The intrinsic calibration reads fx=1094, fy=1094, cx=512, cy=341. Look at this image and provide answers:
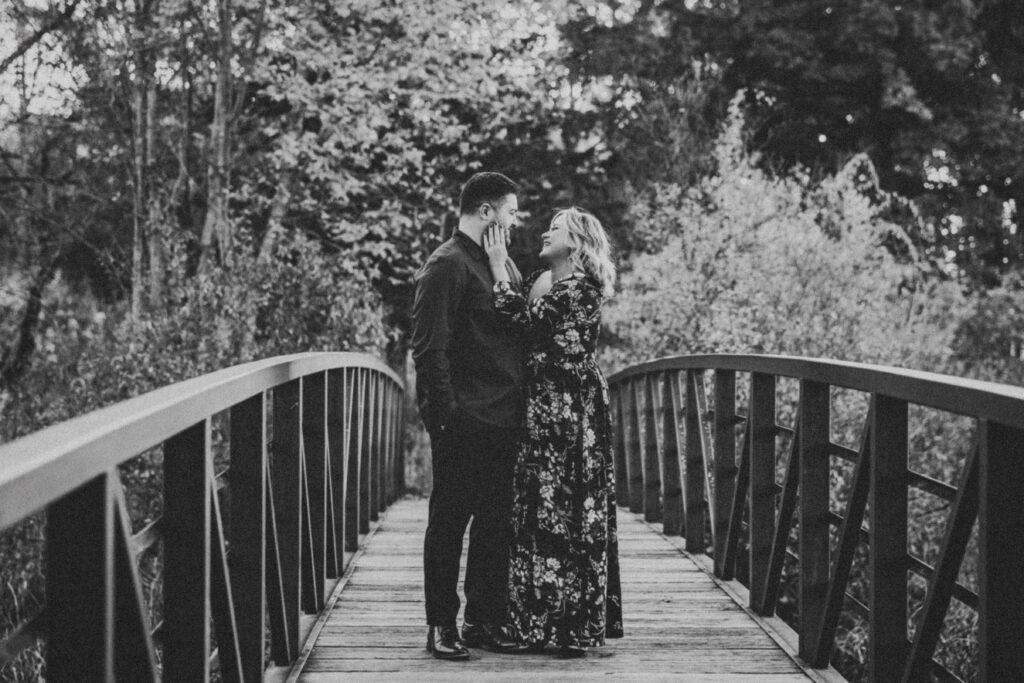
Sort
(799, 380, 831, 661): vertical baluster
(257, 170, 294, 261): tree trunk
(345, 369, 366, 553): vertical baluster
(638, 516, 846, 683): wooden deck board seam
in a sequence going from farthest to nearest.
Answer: (257, 170, 294, 261): tree trunk → (345, 369, 366, 553): vertical baluster → (799, 380, 831, 661): vertical baluster → (638, 516, 846, 683): wooden deck board seam

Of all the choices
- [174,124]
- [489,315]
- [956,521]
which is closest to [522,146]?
[174,124]

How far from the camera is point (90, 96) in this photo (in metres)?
12.0

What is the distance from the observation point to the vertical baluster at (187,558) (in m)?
2.37

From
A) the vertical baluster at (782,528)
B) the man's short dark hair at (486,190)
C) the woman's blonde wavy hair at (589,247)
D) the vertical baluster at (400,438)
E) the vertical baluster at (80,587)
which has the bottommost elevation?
the vertical baluster at (400,438)

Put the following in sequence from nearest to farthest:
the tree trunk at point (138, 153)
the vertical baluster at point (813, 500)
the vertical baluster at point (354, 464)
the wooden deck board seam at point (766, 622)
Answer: the wooden deck board seam at point (766, 622), the vertical baluster at point (813, 500), the vertical baluster at point (354, 464), the tree trunk at point (138, 153)

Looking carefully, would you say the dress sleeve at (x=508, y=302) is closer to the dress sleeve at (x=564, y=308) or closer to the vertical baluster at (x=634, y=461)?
the dress sleeve at (x=564, y=308)

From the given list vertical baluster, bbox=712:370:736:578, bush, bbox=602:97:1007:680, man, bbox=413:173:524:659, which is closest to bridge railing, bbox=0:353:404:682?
man, bbox=413:173:524:659

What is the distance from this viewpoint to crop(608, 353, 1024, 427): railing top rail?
2.25 metres

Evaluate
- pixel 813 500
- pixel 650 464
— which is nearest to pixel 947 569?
pixel 813 500

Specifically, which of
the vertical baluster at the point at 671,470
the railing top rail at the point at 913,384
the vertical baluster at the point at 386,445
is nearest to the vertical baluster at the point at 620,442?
the vertical baluster at the point at 386,445

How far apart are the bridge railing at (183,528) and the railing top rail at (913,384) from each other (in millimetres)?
1654

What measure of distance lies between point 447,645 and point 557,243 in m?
1.47

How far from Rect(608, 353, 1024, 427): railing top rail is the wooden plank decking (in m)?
1.00

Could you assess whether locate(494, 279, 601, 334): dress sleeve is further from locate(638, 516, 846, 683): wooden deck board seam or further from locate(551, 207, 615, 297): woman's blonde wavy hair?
locate(638, 516, 846, 683): wooden deck board seam
